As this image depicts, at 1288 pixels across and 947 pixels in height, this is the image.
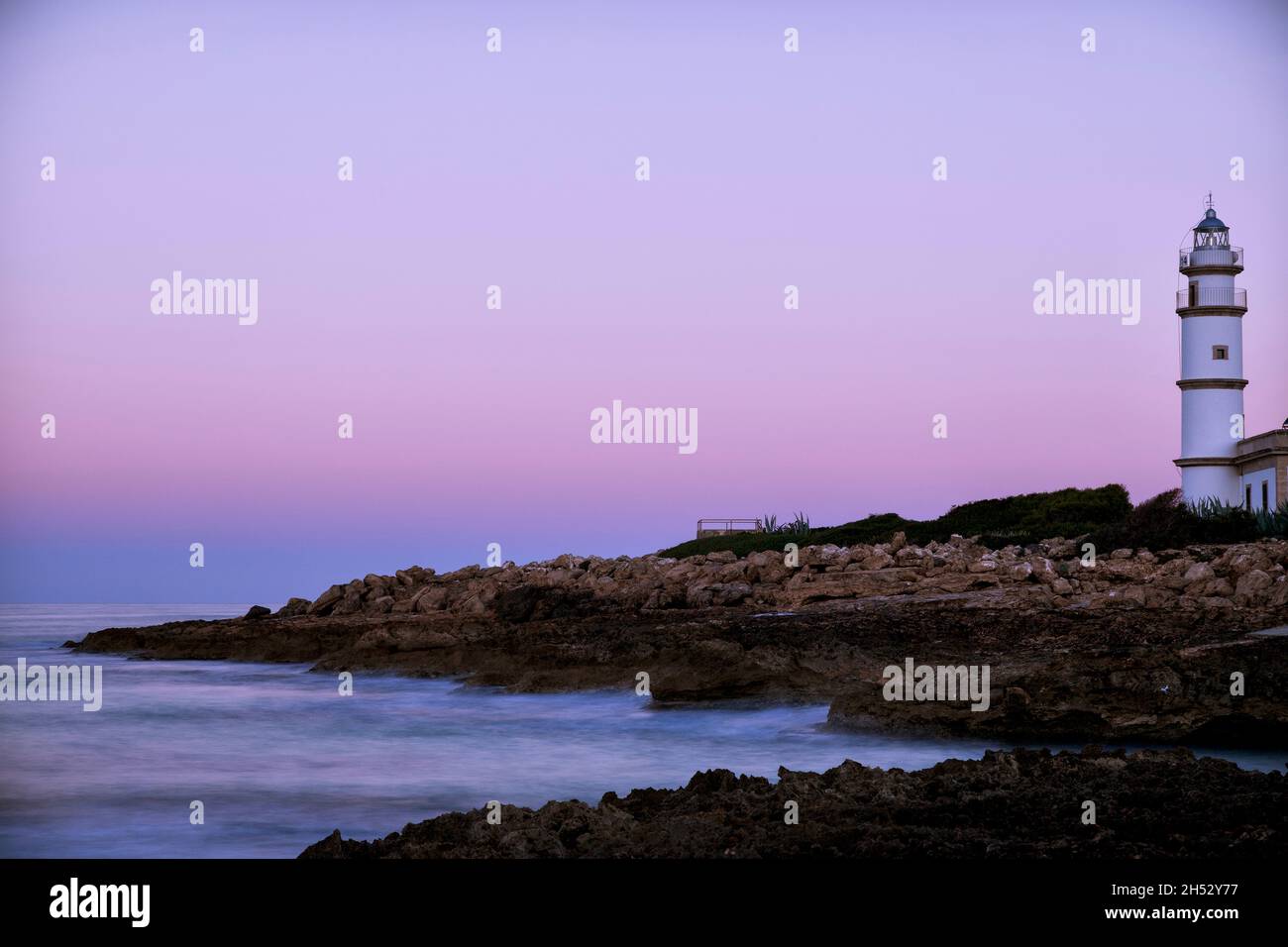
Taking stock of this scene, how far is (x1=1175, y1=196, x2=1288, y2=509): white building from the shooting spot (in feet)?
107

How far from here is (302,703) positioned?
2019 centimetres

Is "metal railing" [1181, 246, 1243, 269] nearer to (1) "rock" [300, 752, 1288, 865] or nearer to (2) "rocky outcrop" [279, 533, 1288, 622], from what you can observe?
(2) "rocky outcrop" [279, 533, 1288, 622]

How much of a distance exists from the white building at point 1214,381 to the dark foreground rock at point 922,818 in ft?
86.9

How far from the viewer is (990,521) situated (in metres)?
37.7

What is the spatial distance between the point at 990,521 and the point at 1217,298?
29.4 feet

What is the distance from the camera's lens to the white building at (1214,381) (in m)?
32.5

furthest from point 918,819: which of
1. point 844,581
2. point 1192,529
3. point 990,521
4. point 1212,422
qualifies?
point 990,521

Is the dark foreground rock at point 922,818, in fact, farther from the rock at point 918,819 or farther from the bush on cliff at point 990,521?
the bush on cliff at point 990,521

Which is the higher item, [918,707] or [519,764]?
[918,707]

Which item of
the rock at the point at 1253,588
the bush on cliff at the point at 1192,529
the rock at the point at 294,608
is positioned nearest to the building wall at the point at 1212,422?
the bush on cliff at the point at 1192,529
